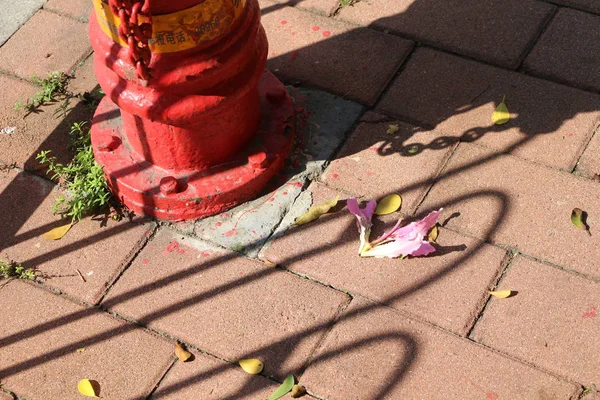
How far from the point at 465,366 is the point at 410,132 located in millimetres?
1202

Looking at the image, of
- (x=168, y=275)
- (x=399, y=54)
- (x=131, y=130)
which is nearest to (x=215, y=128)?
(x=131, y=130)

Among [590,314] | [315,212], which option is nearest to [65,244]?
[315,212]

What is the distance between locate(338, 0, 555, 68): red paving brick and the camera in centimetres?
411

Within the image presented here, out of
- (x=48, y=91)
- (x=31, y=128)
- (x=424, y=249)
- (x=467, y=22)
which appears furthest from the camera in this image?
(x=467, y=22)

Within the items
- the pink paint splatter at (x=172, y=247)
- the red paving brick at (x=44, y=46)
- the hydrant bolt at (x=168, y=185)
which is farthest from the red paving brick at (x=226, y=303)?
the red paving brick at (x=44, y=46)

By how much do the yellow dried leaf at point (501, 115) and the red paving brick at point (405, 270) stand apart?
27.5 inches

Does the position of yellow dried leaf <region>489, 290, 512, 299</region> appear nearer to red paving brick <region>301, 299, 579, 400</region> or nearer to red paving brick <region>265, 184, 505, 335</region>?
red paving brick <region>265, 184, 505, 335</region>

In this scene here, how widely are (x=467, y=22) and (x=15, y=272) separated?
99.1 inches

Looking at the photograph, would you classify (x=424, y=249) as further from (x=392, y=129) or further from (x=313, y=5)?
(x=313, y=5)

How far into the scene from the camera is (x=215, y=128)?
11.2ft

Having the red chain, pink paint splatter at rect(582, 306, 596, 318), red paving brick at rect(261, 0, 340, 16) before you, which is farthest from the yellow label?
pink paint splatter at rect(582, 306, 596, 318)

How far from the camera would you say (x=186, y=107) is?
10.4 ft

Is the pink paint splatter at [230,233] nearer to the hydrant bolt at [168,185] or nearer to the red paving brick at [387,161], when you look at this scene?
the hydrant bolt at [168,185]

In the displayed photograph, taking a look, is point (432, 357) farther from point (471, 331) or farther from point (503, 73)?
point (503, 73)
